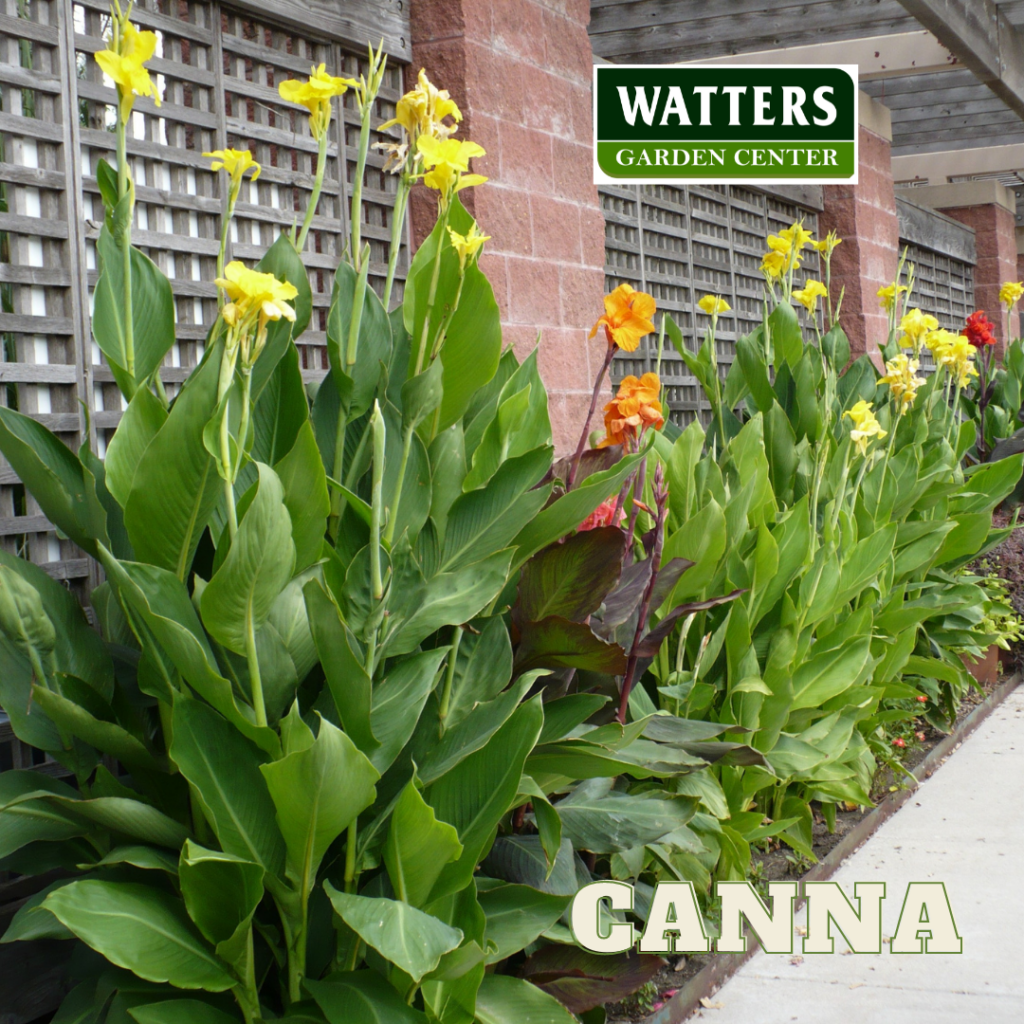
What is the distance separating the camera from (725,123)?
4.93 meters

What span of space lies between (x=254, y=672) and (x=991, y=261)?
9.37 metres

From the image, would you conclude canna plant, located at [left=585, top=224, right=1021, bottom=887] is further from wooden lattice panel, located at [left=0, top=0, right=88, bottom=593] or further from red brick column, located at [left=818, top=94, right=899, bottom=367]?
red brick column, located at [left=818, top=94, right=899, bottom=367]

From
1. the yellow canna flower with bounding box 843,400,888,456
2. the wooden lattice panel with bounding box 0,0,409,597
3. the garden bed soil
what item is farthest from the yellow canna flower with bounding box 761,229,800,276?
the garden bed soil

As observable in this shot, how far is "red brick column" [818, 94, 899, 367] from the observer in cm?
638

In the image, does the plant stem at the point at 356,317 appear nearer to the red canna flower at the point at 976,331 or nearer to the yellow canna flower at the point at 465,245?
the yellow canna flower at the point at 465,245

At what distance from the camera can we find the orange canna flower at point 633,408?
2068mm

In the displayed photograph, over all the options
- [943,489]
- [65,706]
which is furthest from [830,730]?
[65,706]

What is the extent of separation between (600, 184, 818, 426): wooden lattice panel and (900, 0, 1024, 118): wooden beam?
1.07 m

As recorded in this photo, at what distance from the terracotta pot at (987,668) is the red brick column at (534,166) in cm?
221

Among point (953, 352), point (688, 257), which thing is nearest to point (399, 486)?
point (953, 352)

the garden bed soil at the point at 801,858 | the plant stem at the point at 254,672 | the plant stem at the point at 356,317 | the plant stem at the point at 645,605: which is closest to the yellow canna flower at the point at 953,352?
the garden bed soil at the point at 801,858

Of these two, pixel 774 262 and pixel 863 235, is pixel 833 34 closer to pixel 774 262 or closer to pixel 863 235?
pixel 863 235

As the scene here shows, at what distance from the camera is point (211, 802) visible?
1.54 m

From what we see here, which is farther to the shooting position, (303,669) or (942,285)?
(942,285)
